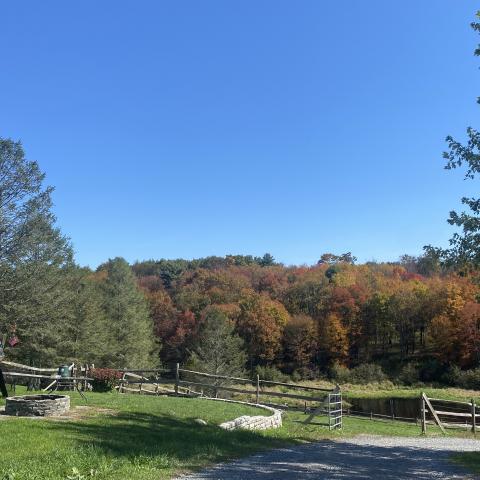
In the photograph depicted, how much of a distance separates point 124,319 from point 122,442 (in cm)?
3903

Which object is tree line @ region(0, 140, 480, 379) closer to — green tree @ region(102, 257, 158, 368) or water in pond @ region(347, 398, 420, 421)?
green tree @ region(102, 257, 158, 368)

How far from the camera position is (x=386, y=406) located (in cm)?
4397

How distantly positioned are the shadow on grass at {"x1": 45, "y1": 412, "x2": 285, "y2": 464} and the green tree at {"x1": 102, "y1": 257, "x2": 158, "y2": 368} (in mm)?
32158

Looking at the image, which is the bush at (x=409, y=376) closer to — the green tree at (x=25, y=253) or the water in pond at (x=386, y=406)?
the water in pond at (x=386, y=406)

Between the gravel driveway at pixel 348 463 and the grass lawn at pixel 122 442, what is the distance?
0.67 metres

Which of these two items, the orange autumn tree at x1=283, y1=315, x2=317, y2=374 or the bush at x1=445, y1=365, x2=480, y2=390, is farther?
the orange autumn tree at x1=283, y1=315, x2=317, y2=374

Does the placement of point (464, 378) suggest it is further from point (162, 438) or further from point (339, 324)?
point (162, 438)

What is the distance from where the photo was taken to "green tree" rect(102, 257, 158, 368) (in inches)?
1834

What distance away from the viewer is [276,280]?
108812 mm

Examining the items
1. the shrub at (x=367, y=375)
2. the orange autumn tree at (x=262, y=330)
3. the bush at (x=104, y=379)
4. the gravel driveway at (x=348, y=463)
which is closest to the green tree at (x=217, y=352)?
the shrub at (x=367, y=375)

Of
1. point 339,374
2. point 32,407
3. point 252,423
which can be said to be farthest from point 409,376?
point 32,407

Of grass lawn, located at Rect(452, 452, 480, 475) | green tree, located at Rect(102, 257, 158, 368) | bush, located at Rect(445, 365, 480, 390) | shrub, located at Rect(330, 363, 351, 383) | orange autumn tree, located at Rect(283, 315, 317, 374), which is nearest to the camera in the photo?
grass lawn, located at Rect(452, 452, 480, 475)

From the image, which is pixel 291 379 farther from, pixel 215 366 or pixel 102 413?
pixel 102 413

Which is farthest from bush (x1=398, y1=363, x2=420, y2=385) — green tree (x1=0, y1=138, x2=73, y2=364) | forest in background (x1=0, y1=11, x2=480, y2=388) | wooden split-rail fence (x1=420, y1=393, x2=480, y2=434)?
green tree (x1=0, y1=138, x2=73, y2=364)
